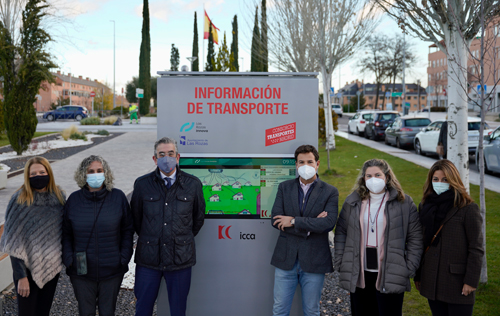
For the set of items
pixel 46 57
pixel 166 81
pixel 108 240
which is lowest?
pixel 108 240

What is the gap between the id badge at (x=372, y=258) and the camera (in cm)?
343

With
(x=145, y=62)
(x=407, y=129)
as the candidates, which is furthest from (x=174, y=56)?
(x=407, y=129)

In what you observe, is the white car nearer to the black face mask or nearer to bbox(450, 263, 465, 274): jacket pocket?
bbox(450, 263, 465, 274): jacket pocket

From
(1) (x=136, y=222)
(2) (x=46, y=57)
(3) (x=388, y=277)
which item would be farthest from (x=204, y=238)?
Answer: (2) (x=46, y=57)

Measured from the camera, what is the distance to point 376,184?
345cm

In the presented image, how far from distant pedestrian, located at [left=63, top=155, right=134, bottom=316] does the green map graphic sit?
83cm

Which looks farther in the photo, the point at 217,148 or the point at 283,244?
the point at 217,148

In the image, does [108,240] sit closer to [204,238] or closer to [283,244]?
[204,238]

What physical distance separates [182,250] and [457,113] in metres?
4.51

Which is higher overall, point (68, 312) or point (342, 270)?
point (342, 270)

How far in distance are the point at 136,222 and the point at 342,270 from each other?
1.70 m

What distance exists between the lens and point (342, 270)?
11.3ft

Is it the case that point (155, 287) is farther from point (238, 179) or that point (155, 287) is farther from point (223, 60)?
point (223, 60)

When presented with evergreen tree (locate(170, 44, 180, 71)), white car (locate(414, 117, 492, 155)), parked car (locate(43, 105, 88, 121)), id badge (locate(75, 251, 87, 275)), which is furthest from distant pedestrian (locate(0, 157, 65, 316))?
evergreen tree (locate(170, 44, 180, 71))
